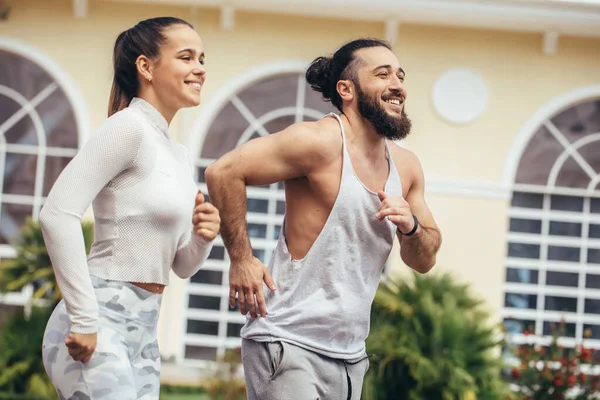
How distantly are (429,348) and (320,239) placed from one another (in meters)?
4.02

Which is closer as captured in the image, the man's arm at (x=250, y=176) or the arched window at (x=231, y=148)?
the man's arm at (x=250, y=176)

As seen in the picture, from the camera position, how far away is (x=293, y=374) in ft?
11.0

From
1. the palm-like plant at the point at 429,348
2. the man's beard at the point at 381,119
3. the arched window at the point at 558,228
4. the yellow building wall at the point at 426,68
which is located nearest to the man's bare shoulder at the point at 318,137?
the man's beard at the point at 381,119

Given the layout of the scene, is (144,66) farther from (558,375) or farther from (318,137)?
(558,375)

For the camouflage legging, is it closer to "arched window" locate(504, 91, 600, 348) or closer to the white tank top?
the white tank top

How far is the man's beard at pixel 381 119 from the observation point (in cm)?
344

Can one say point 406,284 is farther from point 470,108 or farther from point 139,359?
point 139,359

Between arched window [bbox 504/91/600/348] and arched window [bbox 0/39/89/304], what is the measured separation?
4.71m

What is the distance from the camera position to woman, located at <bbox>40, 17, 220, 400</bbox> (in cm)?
282

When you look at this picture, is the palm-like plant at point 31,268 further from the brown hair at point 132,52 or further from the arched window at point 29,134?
the brown hair at point 132,52

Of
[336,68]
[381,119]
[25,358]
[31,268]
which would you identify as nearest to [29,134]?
[31,268]

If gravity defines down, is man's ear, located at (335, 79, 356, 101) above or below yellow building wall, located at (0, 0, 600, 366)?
below

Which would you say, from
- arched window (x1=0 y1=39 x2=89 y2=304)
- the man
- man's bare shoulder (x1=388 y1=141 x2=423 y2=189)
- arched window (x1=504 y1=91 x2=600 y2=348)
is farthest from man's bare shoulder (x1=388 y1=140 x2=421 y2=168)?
arched window (x1=0 y1=39 x2=89 y2=304)

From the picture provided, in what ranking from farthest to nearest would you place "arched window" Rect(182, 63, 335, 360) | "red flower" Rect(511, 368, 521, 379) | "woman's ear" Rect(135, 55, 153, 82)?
"arched window" Rect(182, 63, 335, 360)
"red flower" Rect(511, 368, 521, 379)
"woman's ear" Rect(135, 55, 153, 82)
